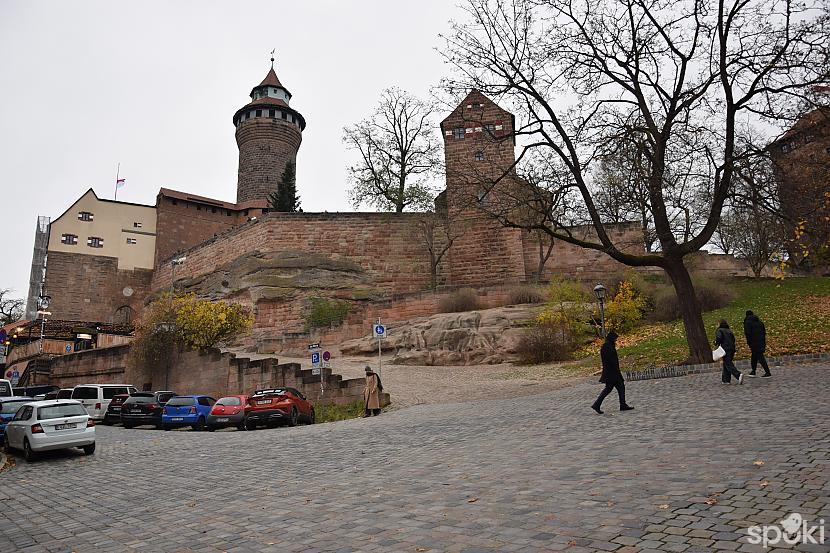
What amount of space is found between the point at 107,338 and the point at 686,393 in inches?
1638

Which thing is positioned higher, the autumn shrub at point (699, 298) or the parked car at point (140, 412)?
the autumn shrub at point (699, 298)

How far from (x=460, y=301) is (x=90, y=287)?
40381mm

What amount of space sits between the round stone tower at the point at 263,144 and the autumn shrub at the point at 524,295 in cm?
3967

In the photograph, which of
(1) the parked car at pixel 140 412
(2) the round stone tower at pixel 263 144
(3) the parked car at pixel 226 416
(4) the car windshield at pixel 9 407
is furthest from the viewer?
(2) the round stone tower at pixel 263 144

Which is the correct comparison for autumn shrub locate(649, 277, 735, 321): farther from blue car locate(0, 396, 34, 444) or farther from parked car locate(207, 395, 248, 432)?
blue car locate(0, 396, 34, 444)

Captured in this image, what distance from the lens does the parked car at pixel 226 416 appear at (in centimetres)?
1872

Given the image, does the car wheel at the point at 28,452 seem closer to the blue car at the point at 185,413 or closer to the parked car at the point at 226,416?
the parked car at the point at 226,416

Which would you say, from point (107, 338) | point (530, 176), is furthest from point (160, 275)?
point (530, 176)

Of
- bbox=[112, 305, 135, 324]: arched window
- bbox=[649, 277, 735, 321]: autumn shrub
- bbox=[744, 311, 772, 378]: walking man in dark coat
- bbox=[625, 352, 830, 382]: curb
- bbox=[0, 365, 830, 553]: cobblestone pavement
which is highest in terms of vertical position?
bbox=[112, 305, 135, 324]: arched window

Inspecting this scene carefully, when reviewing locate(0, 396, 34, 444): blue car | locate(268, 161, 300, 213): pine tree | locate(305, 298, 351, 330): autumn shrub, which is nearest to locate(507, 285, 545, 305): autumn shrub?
locate(305, 298, 351, 330): autumn shrub

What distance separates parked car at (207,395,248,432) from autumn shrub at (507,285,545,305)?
15146 millimetres

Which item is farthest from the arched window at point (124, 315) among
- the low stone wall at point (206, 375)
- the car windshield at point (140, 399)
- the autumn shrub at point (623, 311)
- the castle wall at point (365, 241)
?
Answer: the autumn shrub at point (623, 311)

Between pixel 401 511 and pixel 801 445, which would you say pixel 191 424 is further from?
pixel 801 445

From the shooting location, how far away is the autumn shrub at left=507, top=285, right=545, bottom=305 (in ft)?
94.7
